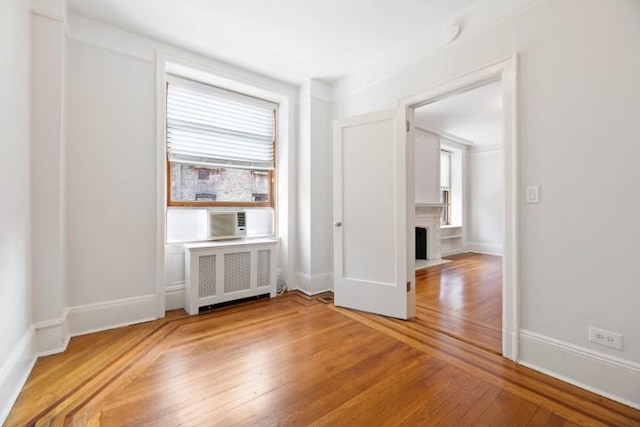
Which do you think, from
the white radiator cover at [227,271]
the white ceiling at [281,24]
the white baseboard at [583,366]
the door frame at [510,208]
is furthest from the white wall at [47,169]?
the white baseboard at [583,366]

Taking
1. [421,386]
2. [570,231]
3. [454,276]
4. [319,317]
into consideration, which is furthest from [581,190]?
[454,276]

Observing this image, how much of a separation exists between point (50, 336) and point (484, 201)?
750 cm

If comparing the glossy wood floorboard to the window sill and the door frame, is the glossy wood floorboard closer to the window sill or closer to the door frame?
the door frame

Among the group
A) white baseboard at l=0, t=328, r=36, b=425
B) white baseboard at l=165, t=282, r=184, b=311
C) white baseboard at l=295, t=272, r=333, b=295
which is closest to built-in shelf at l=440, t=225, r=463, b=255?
white baseboard at l=295, t=272, r=333, b=295

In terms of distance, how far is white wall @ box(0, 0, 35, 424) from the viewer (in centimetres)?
148

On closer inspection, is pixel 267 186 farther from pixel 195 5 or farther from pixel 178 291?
pixel 195 5

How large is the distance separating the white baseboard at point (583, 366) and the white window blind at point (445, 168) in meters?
5.23

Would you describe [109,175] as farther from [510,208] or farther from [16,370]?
[510,208]

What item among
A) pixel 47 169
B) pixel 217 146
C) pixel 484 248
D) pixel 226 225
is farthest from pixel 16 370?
pixel 484 248

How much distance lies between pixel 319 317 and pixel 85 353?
183 cm

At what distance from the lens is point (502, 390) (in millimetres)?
1621

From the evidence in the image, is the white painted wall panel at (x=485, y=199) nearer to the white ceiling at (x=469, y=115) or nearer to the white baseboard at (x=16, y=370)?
the white ceiling at (x=469, y=115)

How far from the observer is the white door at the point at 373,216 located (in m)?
2.65

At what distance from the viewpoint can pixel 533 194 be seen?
1.85 metres
